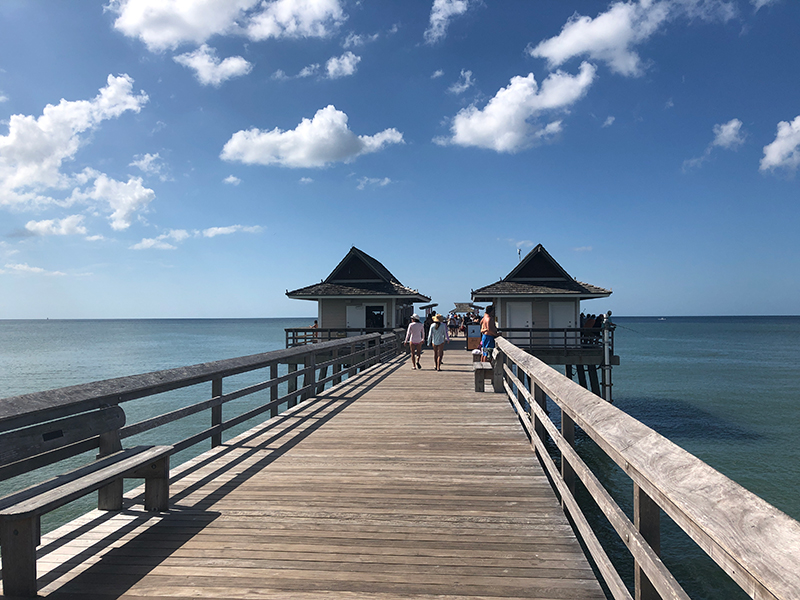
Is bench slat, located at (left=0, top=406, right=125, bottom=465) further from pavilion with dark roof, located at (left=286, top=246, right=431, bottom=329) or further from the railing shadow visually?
pavilion with dark roof, located at (left=286, top=246, right=431, bottom=329)

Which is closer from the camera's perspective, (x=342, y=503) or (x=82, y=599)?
(x=82, y=599)

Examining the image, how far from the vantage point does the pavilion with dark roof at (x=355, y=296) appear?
24953 millimetres

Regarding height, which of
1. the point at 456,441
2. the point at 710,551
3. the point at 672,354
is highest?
the point at 710,551

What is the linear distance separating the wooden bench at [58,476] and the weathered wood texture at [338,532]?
0.20m

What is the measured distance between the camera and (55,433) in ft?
10.6

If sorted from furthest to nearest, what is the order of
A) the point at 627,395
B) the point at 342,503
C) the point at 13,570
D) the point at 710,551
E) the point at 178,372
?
the point at 627,395 < the point at 178,372 < the point at 342,503 < the point at 13,570 < the point at 710,551

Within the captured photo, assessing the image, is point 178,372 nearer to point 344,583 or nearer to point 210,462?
point 210,462

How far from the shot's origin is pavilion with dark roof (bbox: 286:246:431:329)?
81.9 ft

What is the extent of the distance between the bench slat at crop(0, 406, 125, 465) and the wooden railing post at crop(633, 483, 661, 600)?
331 centimetres

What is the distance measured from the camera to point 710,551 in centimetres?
138

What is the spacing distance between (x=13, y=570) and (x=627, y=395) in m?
32.2

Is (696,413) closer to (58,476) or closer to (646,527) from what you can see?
(646,527)

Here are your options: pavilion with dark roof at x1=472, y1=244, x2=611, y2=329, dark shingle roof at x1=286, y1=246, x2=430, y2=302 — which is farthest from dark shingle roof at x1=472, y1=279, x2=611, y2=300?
dark shingle roof at x1=286, y1=246, x2=430, y2=302

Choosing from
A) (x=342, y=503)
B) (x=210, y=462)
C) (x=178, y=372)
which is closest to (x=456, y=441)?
(x=342, y=503)
